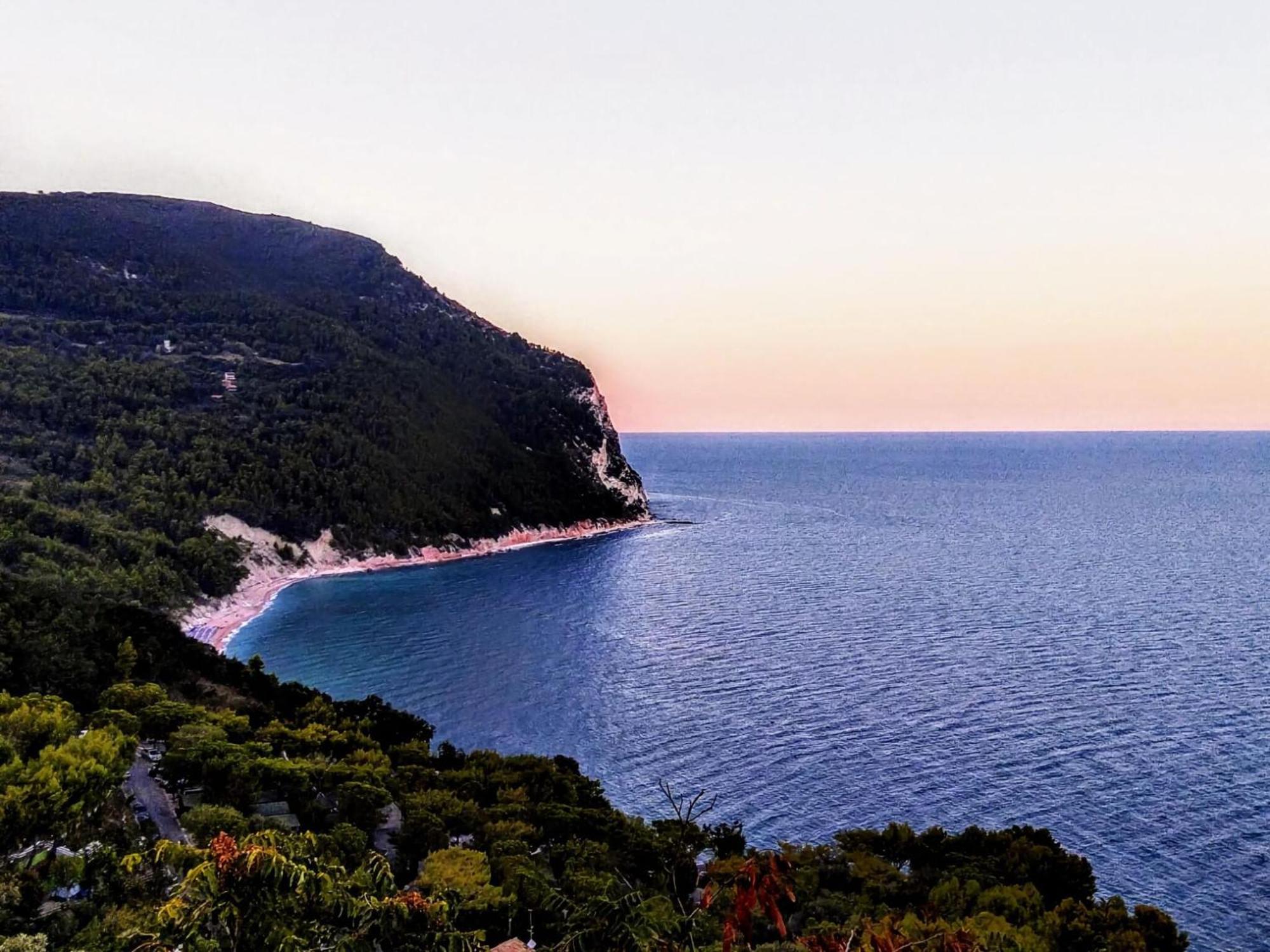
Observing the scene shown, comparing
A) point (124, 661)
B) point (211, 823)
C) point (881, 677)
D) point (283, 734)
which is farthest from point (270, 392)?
point (211, 823)

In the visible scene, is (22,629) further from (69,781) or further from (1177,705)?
(1177,705)

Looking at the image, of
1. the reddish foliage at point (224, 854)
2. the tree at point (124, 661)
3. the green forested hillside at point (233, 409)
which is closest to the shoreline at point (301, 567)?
the green forested hillside at point (233, 409)

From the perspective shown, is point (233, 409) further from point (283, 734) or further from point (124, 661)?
point (283, 734)

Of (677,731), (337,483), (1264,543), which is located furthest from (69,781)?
(1264,543)

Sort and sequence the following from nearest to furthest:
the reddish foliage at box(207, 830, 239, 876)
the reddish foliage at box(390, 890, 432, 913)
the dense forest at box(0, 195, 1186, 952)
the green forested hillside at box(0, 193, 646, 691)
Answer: the reddish foliage at box(207, 830, 239, 876)
the reddish foliage at box(390, 890, 432, 913)
the dense forest at box(0, 195, 1186, 952)
the green forested hillside at box(0, 193, 646, 691)

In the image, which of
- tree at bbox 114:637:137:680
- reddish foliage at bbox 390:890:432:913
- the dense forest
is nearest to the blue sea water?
the dense forest

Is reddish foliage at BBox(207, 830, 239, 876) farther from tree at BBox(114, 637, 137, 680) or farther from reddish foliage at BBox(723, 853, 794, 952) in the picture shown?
tree at BBox(114, 637, 137, 680)
